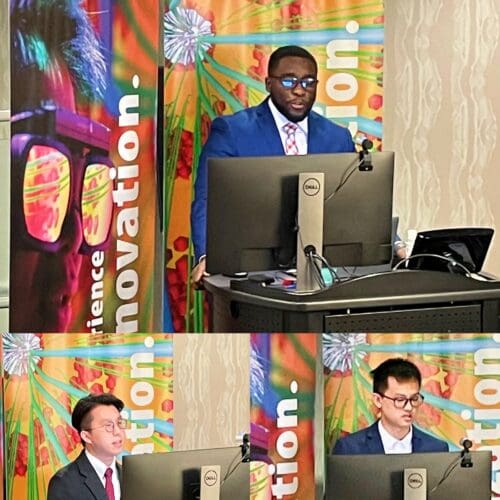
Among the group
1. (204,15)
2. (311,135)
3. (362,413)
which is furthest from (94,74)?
(362,413)

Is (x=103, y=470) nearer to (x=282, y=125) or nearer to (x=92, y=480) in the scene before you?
(x=92, y=480)

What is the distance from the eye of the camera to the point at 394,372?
330cm

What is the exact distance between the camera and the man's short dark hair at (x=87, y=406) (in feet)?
10.6

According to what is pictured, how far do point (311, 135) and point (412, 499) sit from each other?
3.43ft

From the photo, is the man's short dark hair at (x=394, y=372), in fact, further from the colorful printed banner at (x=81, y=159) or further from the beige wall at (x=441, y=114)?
the colorful printed banner at (x=81, y=159)

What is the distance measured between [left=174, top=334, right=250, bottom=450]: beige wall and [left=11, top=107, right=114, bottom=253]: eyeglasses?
58 centimetres

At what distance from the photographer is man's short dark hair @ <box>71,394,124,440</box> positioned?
3.22 meters

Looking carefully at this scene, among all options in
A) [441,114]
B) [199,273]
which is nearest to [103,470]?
[199,273]

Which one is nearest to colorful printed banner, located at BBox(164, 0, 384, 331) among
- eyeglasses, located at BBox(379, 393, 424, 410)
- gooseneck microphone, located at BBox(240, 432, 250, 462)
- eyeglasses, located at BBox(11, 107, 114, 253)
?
eyeglasses, located at BBox(11, 107, 114, 253)

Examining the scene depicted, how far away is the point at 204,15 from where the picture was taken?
9.73 feet

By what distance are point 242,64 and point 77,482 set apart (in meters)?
1.34

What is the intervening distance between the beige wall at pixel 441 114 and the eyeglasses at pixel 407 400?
596 millimetres

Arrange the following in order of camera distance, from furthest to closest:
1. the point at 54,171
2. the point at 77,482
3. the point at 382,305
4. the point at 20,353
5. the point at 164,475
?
the point at 77,482
the point at 20,353
the point at 164,475
the point at 54,171
the point at 382,305

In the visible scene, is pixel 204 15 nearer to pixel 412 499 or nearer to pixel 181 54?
pixel 181 54
